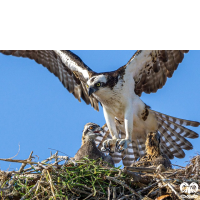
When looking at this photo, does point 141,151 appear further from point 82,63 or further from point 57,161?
point 57,161

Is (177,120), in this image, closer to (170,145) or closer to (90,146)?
(170,145)

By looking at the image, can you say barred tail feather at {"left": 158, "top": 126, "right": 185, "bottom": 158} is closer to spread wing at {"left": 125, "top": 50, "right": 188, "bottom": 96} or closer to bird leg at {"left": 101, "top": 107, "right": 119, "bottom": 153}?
spread wing at {"left": 125, "top": 50, "right": 188, "bottom": 96}

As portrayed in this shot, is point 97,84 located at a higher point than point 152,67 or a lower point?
lower

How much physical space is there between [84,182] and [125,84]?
3.48m

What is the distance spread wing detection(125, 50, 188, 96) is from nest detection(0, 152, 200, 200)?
10.9 ft

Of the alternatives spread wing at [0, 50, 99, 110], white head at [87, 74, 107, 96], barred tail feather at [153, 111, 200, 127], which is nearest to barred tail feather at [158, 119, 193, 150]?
barred tail feather at [153, 111, 200, 127]

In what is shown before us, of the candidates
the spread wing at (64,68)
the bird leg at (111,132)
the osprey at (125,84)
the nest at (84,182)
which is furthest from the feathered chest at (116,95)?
the nest at (84,182)

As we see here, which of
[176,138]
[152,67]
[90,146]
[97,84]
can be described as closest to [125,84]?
[97,84]

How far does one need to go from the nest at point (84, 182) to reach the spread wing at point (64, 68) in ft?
12.7

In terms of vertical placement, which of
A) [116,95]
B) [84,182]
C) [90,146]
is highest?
[116,95]

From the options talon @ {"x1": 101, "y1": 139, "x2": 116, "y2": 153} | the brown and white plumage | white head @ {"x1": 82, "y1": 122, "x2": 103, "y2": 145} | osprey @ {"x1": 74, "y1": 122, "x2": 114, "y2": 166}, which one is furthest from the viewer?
the brown and white plumage

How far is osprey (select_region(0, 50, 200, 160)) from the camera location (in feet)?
25.2

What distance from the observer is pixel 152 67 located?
8.16 m
